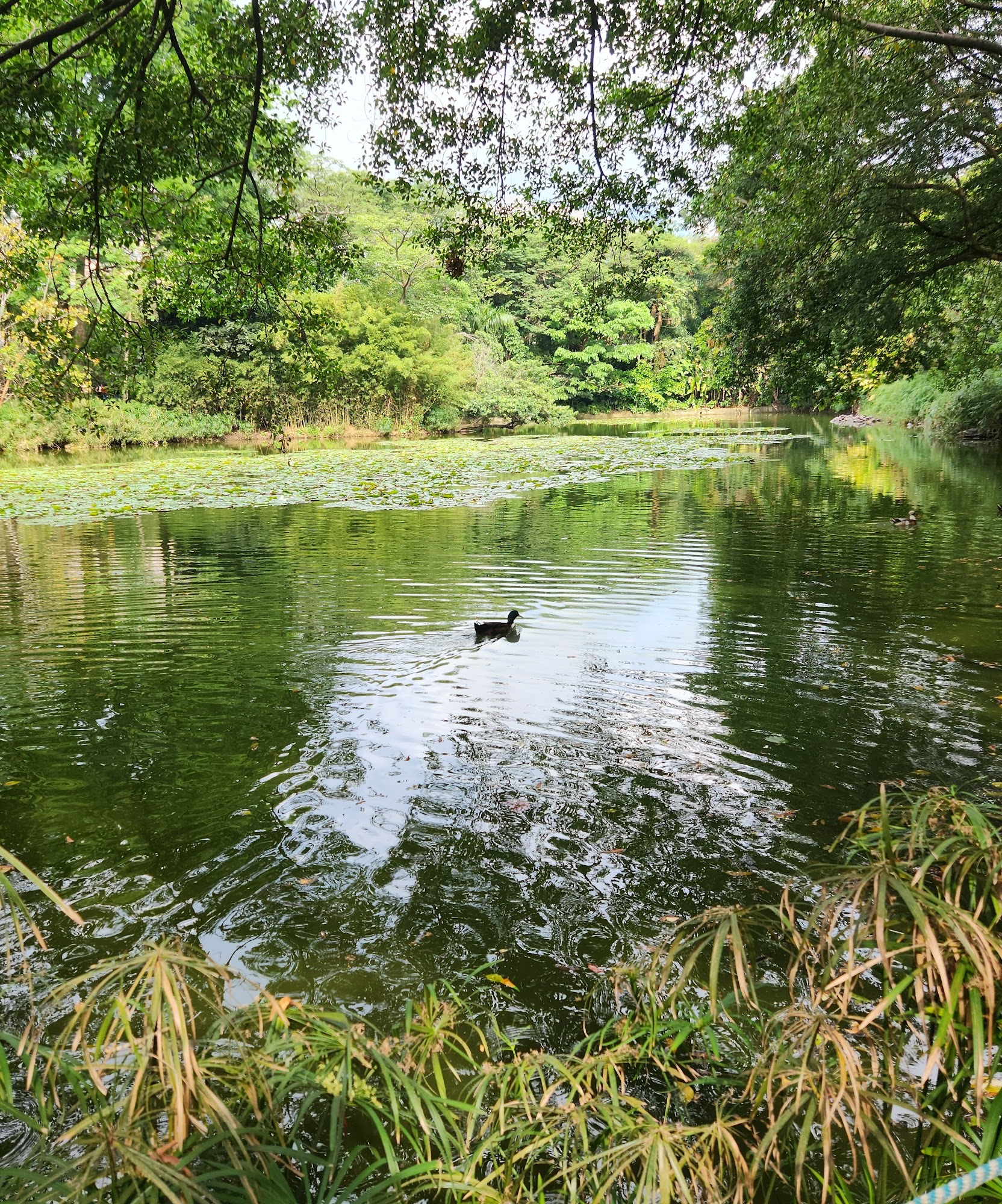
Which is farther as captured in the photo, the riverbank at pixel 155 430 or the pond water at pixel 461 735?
the riverbank at pixel 155 430

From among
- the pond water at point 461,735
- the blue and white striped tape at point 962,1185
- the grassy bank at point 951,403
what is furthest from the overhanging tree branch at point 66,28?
the grassy bank at point 951,403

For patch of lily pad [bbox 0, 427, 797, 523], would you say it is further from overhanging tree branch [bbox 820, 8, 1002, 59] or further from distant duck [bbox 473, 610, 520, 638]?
overhanging tree branch [bbox 820, 8, 1002, 59]

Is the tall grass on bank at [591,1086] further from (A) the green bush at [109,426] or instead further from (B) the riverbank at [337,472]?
(A) the green bush at [109,426]

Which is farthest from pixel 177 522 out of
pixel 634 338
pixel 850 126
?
pixel 634 338

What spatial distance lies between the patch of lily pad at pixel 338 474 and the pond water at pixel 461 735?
4.39 metres

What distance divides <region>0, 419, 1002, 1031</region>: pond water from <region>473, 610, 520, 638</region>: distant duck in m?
0.22

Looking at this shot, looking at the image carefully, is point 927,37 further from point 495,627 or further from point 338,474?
point 338,474

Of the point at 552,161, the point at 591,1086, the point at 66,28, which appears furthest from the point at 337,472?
the point at 591,1086

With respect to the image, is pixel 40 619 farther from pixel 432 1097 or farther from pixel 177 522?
pixel 432 1097

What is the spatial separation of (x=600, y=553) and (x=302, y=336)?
A: 4549 mm

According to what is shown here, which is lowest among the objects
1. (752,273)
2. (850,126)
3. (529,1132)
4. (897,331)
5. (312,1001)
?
(312,1001)

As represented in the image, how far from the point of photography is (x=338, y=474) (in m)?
17.7

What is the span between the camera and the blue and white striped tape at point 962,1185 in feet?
3.66

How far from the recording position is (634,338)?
52781 millimetres
